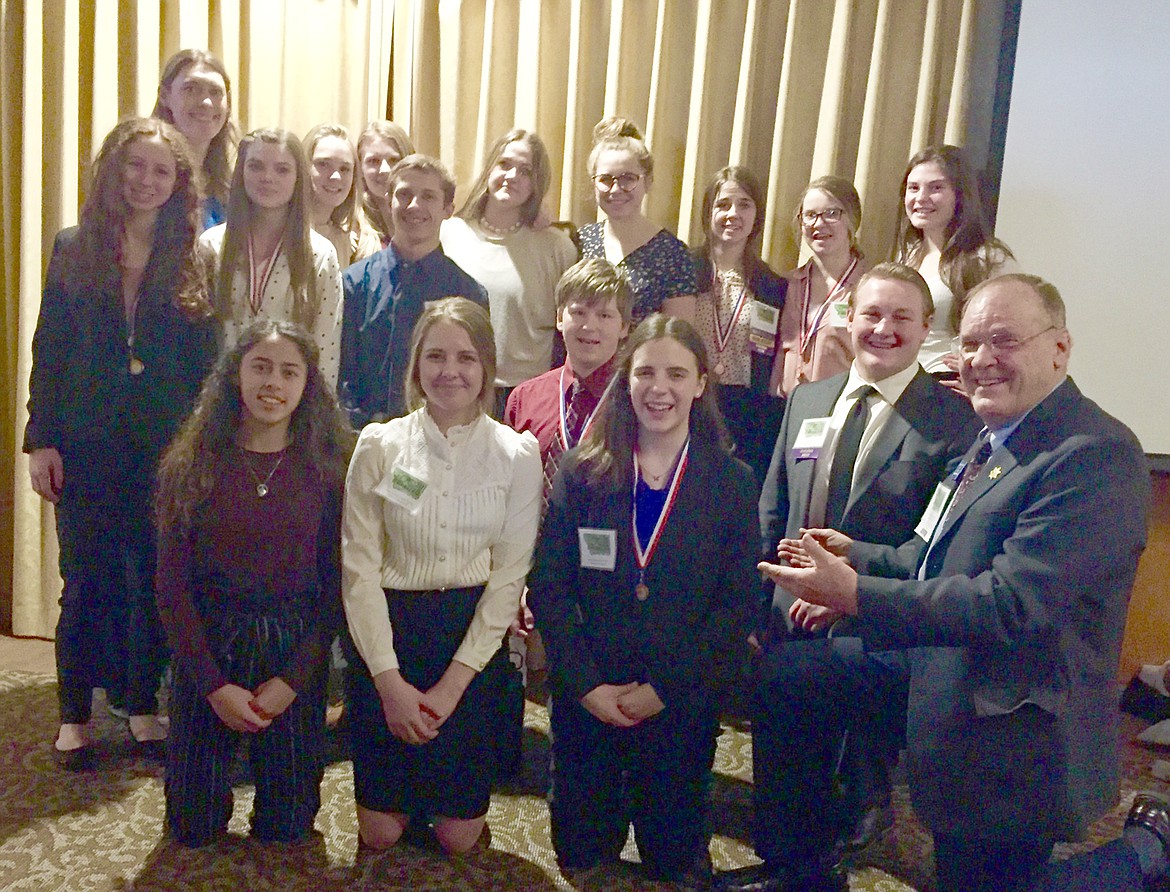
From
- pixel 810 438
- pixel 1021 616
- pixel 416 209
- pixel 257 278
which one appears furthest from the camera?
pixel 416 209

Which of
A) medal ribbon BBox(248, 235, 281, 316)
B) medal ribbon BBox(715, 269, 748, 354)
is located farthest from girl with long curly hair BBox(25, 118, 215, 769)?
medal ribbon BBox(715, 269, 748, 354)

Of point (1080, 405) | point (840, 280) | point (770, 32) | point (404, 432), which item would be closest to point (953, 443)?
point (1080, 405)

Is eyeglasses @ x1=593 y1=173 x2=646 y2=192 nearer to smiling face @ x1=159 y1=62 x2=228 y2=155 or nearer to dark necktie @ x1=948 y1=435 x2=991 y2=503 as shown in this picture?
smiling face @ x1=159 y1=62 x2=228 y2=155

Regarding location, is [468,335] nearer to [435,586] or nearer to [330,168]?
[435,586]

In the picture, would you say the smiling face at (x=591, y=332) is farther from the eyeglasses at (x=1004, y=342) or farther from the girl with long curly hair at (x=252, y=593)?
the eyeglasses at (x=1004, y=342)

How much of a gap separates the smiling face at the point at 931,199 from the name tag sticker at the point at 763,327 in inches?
20.8

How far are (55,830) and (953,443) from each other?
2.35m

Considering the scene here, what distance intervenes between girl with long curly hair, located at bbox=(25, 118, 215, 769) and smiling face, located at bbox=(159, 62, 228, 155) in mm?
393

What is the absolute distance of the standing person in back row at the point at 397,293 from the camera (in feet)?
9.31

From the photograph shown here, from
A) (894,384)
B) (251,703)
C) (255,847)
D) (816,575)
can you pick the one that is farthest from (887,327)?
(255,847)

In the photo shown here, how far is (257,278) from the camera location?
274 cm

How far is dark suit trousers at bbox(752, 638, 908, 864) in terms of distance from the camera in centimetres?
226

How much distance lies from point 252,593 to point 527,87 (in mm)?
2383

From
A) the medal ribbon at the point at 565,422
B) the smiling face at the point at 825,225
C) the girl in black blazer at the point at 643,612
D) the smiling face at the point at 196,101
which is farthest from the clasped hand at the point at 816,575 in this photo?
the smiling face at the point at 196,101
